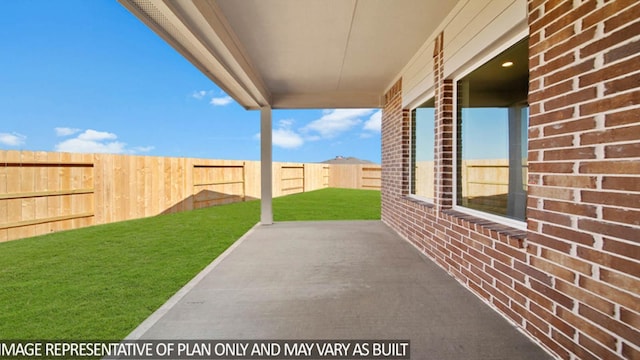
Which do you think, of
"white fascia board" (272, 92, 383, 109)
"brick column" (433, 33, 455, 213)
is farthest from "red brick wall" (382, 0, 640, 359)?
"white fascia board" (272, 92, 383, 109)

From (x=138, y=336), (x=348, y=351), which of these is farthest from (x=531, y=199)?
(x=138, y=336)

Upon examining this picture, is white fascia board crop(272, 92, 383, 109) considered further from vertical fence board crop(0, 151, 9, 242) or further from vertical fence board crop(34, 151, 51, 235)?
vertical fence board crop(0, 151, 9, 242)

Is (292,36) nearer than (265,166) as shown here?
Yes

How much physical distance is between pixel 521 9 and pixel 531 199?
1343mm

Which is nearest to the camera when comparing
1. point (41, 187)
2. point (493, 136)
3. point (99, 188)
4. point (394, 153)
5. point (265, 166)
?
point (493, 136)

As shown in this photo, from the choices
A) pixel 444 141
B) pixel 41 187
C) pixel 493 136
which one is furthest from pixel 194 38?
pixel 41 187

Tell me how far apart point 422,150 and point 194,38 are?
3.40 meters

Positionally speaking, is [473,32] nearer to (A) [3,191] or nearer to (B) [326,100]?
(B) [326,100]

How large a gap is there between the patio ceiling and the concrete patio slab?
243 centimetres

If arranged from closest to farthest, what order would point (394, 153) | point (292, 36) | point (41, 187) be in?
point (292, 36) → point (394, 153) → point (41, 187)

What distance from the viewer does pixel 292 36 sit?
387 centimetres

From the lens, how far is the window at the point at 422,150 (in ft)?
14.1

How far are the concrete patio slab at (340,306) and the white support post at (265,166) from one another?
248 centimetres

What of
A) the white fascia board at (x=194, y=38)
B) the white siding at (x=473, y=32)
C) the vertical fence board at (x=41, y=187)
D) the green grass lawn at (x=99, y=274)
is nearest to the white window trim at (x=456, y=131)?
the white siding at (x=473, y=32)
